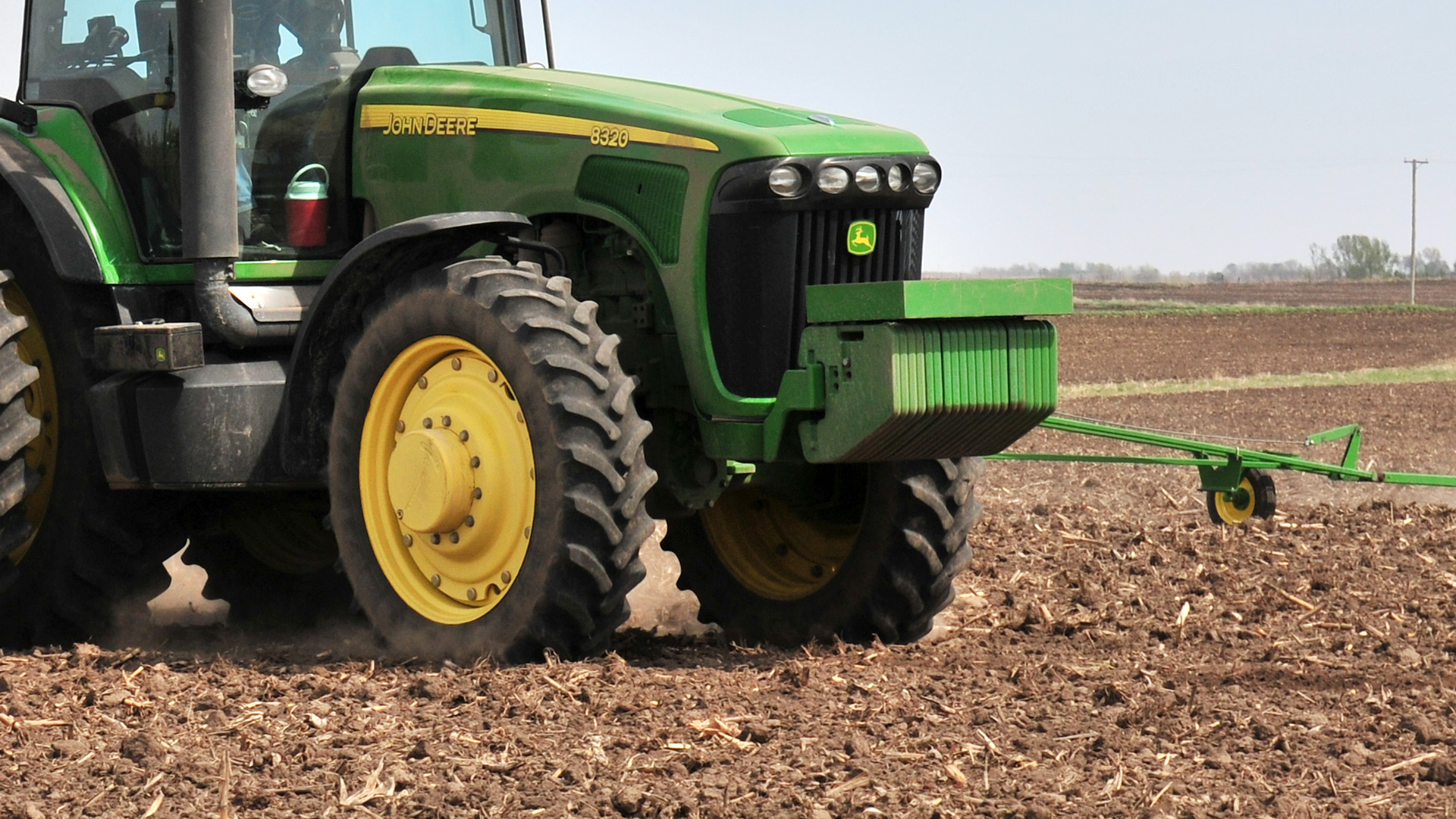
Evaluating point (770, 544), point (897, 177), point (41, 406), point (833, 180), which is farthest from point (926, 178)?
point (41, 406)

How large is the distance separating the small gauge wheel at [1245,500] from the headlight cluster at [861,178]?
2.34 meters

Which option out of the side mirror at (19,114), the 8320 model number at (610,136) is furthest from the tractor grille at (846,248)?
the side mirror at (19,114)

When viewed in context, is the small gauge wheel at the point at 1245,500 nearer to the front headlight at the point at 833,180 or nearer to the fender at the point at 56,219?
the front headlight at the point at 833,180

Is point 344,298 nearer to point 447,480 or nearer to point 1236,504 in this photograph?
point 447,480

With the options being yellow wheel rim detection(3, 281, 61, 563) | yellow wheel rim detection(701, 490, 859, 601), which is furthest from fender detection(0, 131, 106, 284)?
yellow wheel rim detection(701, 490, 859, 601)

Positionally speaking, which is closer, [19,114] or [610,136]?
[610,136]

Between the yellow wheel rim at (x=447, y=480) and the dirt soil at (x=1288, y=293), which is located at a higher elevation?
the yellow wheel rim at (x=447, y=480)

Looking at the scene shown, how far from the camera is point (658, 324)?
6086mm

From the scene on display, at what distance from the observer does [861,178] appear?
5910 mm

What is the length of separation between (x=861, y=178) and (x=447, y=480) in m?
1.66

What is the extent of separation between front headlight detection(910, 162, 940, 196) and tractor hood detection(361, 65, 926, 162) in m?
0.06

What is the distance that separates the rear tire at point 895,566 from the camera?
247 inches

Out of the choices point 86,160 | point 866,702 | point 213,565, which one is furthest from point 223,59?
point 866,702

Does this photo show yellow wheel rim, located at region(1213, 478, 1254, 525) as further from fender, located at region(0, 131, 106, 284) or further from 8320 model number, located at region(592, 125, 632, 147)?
fender, located at region(0, 131, 106, 284)
